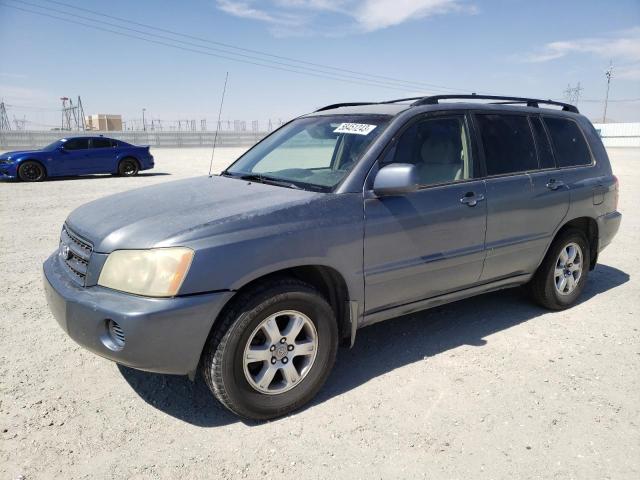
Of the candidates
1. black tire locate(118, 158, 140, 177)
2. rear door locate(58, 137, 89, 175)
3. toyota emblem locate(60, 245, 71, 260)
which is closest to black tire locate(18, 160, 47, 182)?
rear door locate(58, 137, 89, 175)

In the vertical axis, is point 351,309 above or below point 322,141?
below

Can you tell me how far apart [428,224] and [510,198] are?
912 mm

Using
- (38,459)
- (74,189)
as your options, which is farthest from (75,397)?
(74,189)

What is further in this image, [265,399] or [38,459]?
[265,399]

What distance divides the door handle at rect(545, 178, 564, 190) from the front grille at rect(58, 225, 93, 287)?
349cm

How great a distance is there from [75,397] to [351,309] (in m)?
1.76

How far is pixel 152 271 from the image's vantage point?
97.6 inches

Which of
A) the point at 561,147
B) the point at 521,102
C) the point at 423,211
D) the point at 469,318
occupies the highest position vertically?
the point at 521,102

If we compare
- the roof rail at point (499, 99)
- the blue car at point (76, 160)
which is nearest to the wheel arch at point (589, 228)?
the roof rail at point (499, 99)

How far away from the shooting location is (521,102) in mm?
4508

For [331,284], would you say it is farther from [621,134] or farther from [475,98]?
[621,134]

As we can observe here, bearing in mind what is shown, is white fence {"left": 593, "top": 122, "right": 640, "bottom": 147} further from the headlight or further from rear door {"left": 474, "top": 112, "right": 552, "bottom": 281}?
the headlight

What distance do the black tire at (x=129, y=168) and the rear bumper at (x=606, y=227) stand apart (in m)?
14.5

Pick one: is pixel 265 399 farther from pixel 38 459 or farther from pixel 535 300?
pixel 535 300
